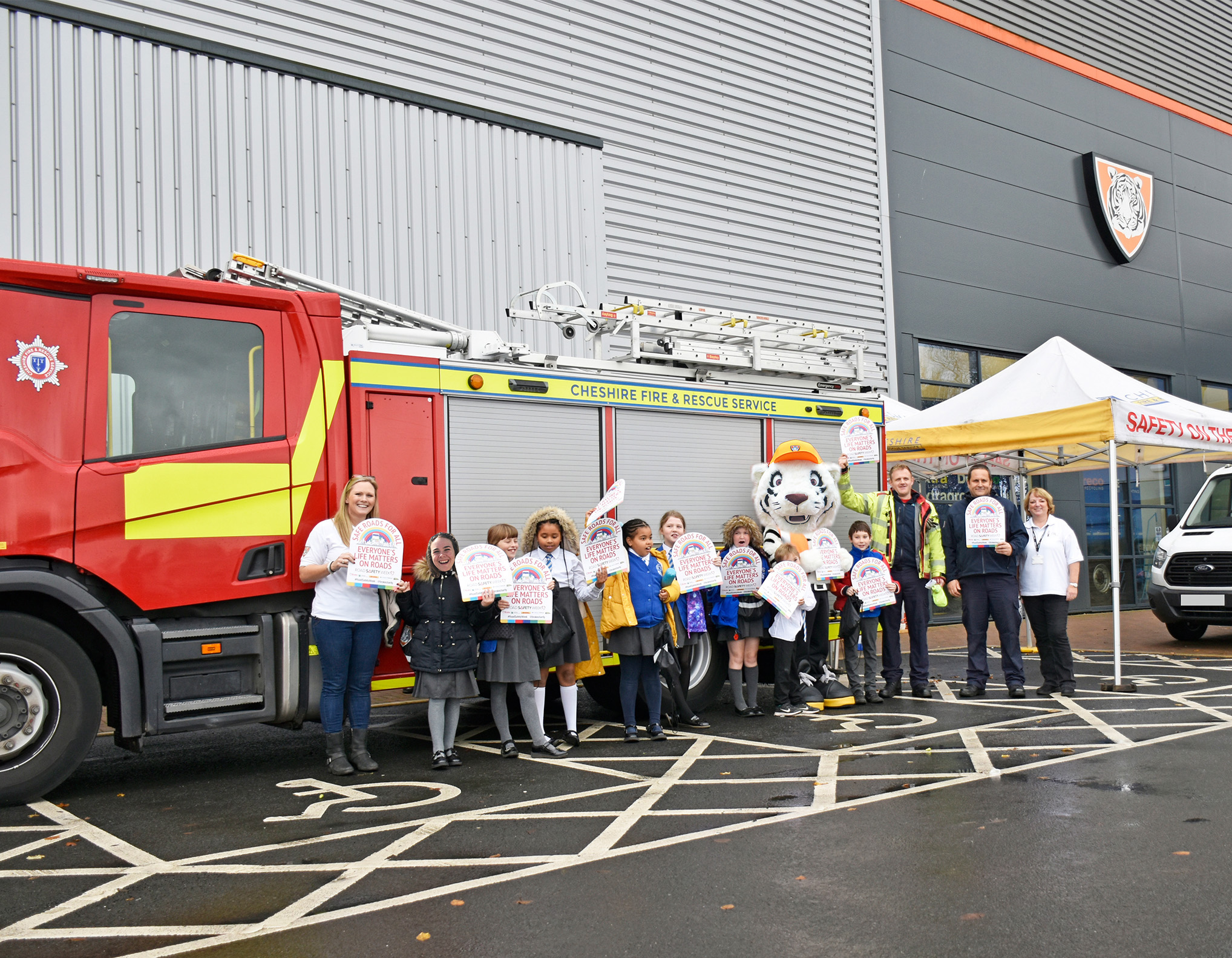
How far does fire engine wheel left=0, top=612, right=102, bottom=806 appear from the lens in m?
5.84

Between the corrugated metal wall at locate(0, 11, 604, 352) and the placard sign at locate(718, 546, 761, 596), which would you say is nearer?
the placard sign at locate(718, 546, 761, 596)

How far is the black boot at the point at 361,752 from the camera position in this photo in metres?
6.72

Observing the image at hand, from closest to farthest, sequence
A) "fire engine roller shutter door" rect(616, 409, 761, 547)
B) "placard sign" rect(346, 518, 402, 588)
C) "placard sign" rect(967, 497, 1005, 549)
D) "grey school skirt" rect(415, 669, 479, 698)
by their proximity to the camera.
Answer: "placard sign" rect(346, 518, 402, 588)
"grey school skirt" rect(415, 669, 479, 698)
"fire engine roller shutter door" rect(616, 409, 761, 547)
"placard sign" rect(967, 497, 1005, 549)

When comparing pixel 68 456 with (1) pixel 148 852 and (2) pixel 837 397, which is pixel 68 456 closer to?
(1) pixel 148 852

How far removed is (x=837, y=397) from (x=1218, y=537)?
6.01 metres

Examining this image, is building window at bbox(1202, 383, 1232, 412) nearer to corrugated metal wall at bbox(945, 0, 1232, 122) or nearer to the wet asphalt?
corrugated metal wall at bbox(945, 0, 1232, 122)

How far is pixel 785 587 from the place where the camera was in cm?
855

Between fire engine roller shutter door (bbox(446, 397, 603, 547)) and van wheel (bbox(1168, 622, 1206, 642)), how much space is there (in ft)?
30.4

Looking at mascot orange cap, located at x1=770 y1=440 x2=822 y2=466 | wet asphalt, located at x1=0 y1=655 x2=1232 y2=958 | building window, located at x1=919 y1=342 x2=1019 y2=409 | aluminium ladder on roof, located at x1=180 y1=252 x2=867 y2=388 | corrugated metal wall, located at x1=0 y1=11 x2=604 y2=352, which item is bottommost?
wet asphalt, located at x1=0 y1=655 x2=1232 y2=958

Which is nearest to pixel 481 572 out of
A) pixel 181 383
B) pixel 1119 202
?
pixel 181 383

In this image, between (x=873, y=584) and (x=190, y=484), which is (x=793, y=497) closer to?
(x=873, y=584)

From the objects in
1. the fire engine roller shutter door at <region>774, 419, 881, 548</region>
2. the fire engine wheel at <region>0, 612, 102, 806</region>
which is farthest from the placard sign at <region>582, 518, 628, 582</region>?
the fire engine wheel at <region>0, 612, 102, 806</region>

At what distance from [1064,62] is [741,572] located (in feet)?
48.2

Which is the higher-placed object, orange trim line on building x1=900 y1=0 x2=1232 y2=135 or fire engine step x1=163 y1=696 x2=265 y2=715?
orange trim line on building x1=900 y1=0 x2=1232 y2=135
